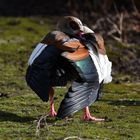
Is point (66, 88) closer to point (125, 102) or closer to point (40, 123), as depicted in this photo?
point (125, 102)

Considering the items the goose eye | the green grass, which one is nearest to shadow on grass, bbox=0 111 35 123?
the green grass

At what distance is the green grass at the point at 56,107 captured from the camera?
6863mm

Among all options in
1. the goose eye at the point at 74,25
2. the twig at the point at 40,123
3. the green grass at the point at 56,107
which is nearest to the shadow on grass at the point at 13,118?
the green grass at the point at 56,107

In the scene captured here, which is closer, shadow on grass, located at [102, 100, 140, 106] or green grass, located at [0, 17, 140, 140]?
green grass, located at [0, 17, 140, 140]

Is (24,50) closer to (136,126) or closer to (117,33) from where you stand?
(117,33)

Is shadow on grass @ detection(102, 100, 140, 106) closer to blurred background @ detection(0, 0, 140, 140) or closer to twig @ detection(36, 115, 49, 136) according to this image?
blurred background @ detection(0, 0, 140, 140)

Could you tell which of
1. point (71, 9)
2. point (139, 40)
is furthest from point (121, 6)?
point (139, 40)

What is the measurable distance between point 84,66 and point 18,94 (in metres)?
2.59

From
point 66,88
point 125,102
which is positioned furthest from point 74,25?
point 66,88

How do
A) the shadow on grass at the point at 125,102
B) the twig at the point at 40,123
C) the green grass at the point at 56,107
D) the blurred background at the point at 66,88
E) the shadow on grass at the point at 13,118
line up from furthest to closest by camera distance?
the shadow on grass at the point at 125,102
the shadow on grass at the point at 13,118
the blurred background at the point at 66,88
the green grass at the point at 56,107
the twig at the point at 40,123

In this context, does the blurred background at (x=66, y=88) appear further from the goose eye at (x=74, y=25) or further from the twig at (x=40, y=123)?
the goose eye at (x=74, y=25)

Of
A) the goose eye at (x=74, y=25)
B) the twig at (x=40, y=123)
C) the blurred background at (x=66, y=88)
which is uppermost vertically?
the goose eye at (x=74, y=25)

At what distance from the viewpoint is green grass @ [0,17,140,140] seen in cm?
686

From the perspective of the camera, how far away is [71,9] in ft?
57.9
